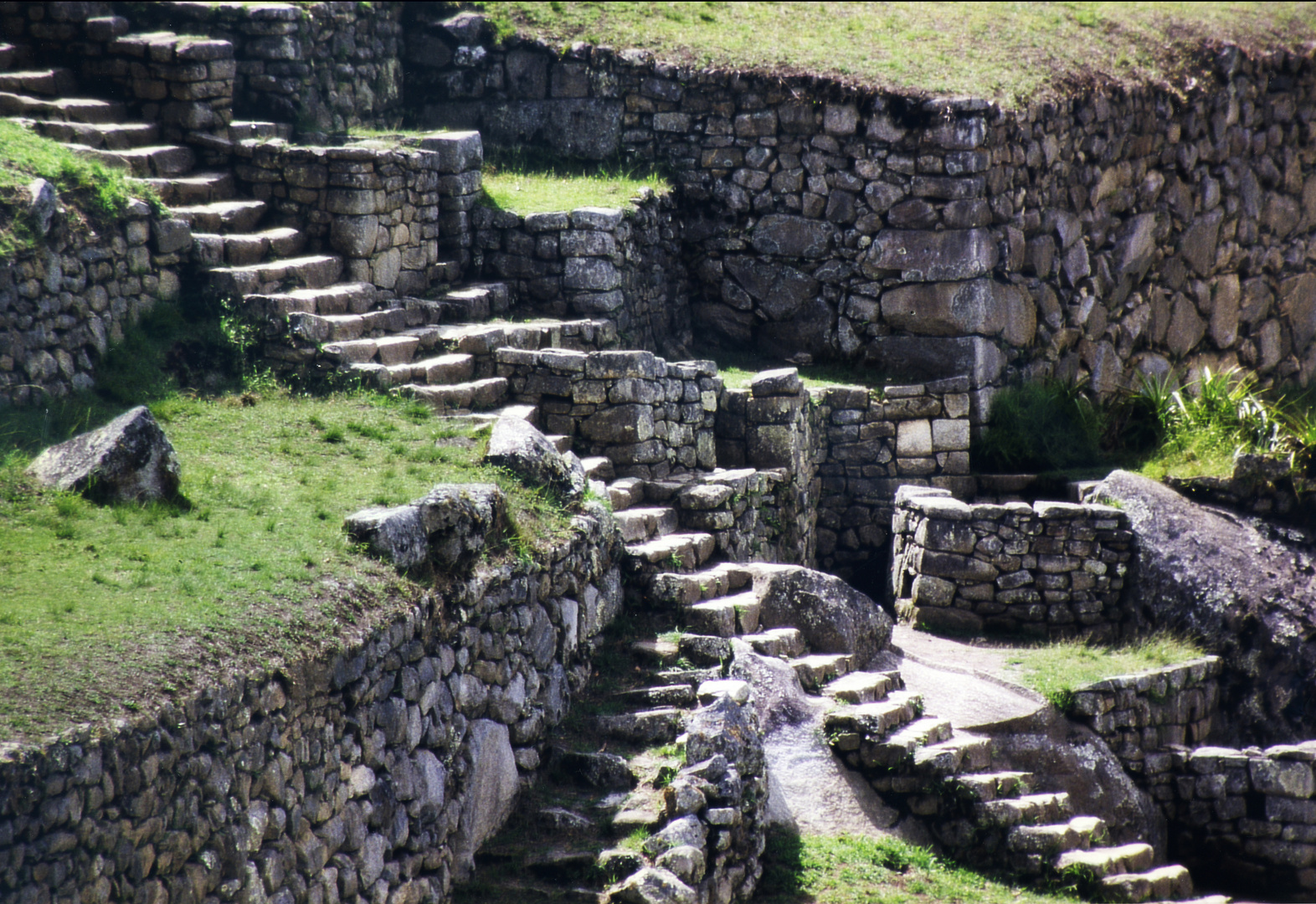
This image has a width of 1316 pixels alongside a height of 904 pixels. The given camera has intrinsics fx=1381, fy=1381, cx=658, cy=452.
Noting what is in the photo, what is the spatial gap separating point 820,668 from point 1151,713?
320 centimetres

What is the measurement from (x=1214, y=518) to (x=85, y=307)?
379 inches

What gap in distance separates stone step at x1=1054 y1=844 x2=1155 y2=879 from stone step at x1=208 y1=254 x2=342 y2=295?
283 inches

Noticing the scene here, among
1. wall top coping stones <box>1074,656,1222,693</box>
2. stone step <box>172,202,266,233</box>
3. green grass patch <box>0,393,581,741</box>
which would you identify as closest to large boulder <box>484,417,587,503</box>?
green grass patch <box>0,393,581,741</box>

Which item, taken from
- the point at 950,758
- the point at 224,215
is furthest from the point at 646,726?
the point at 224,215

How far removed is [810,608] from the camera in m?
10.2

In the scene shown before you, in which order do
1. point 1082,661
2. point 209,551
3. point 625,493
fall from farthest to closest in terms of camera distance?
point 1082,661
point 625,493
point 209,551

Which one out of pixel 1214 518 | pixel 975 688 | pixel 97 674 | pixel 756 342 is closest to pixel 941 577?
pixel 975 688

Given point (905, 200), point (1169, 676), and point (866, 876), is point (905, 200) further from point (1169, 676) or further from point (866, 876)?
point (866, 876)

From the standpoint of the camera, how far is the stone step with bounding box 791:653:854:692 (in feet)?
31.4

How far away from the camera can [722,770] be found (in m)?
7.75

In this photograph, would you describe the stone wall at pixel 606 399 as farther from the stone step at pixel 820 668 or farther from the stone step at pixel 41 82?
the stone step at pixel 41 82

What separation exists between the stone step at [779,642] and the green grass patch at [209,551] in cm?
166

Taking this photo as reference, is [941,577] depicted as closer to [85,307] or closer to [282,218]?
[282,218]

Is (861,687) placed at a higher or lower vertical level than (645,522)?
lower
